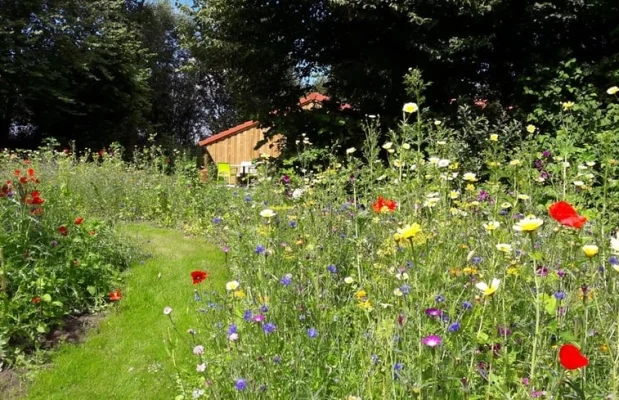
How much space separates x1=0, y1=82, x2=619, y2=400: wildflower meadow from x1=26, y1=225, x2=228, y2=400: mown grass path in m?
0.12

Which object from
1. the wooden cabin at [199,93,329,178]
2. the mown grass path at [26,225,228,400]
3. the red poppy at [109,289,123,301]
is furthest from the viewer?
the wooden cabin at [199,93,329,178]

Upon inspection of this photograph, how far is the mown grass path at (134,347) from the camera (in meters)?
2.67

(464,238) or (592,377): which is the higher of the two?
(464,238)

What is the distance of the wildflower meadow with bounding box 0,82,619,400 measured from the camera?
1.51 metres

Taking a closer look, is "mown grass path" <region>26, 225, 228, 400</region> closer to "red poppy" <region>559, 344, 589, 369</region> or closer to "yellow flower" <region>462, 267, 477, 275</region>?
"yellow flower" <region>462, 267, 477, 275</region>

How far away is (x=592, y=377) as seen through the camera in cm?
165

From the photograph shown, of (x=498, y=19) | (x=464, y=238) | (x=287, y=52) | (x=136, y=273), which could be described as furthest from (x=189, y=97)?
(x=464, y=238)

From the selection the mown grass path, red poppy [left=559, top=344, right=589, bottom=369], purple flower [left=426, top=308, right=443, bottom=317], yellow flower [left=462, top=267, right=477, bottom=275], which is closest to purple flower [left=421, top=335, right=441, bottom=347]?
purple flower [left=426, top=308, right=443, bottom=317]

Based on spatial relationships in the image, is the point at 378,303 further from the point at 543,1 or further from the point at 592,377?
the point at 543,1

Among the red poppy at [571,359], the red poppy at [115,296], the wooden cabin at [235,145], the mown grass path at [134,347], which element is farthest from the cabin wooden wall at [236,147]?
the red poppy at [571,359]

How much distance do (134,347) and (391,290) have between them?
76.8 inches

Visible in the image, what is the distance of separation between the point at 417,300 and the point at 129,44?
58.7ft

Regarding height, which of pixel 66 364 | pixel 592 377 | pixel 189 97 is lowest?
pixel 66 364

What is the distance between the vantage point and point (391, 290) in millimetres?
1878
